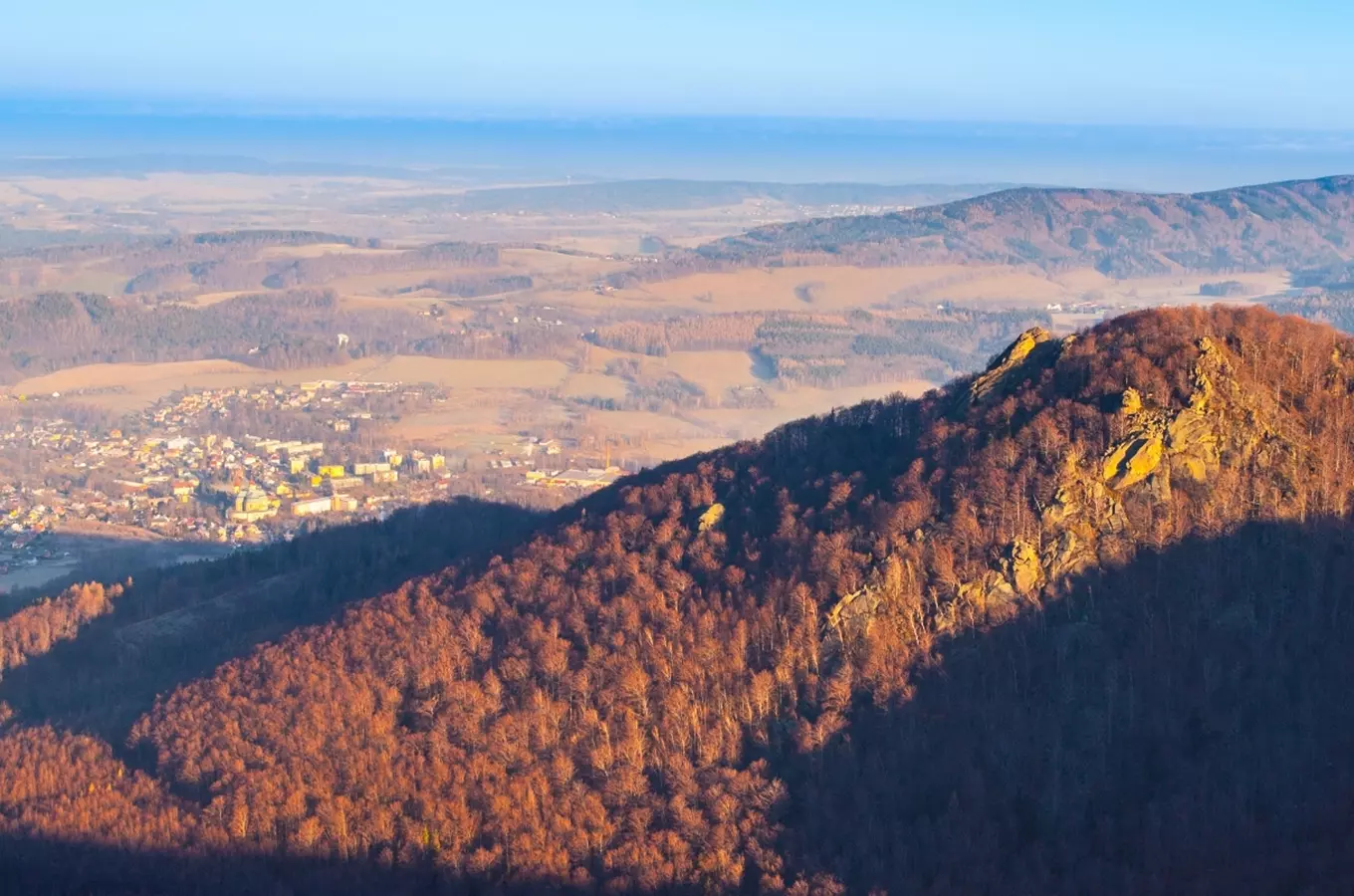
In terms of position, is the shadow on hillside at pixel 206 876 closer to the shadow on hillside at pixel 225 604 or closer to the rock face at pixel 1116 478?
the shadow on hillside at pixel 225 604

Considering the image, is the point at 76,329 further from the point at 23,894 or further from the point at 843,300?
the point at 23,894

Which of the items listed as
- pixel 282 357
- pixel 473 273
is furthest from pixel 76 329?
pixel 473 273

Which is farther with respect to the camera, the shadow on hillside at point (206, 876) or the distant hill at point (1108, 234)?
the distant hill at point (1108, 234)

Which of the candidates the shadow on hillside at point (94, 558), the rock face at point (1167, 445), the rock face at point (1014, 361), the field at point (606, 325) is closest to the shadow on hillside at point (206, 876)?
the rock face at point (1167, 445)

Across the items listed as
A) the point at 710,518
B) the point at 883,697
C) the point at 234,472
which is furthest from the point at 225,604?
the point at 234,472

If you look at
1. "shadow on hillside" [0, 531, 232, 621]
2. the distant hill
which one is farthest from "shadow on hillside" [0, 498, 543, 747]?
the distant hill

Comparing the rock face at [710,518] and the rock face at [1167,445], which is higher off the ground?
the rock face at [1167,445]

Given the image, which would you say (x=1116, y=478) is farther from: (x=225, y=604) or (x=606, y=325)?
(x=606, y=325)
